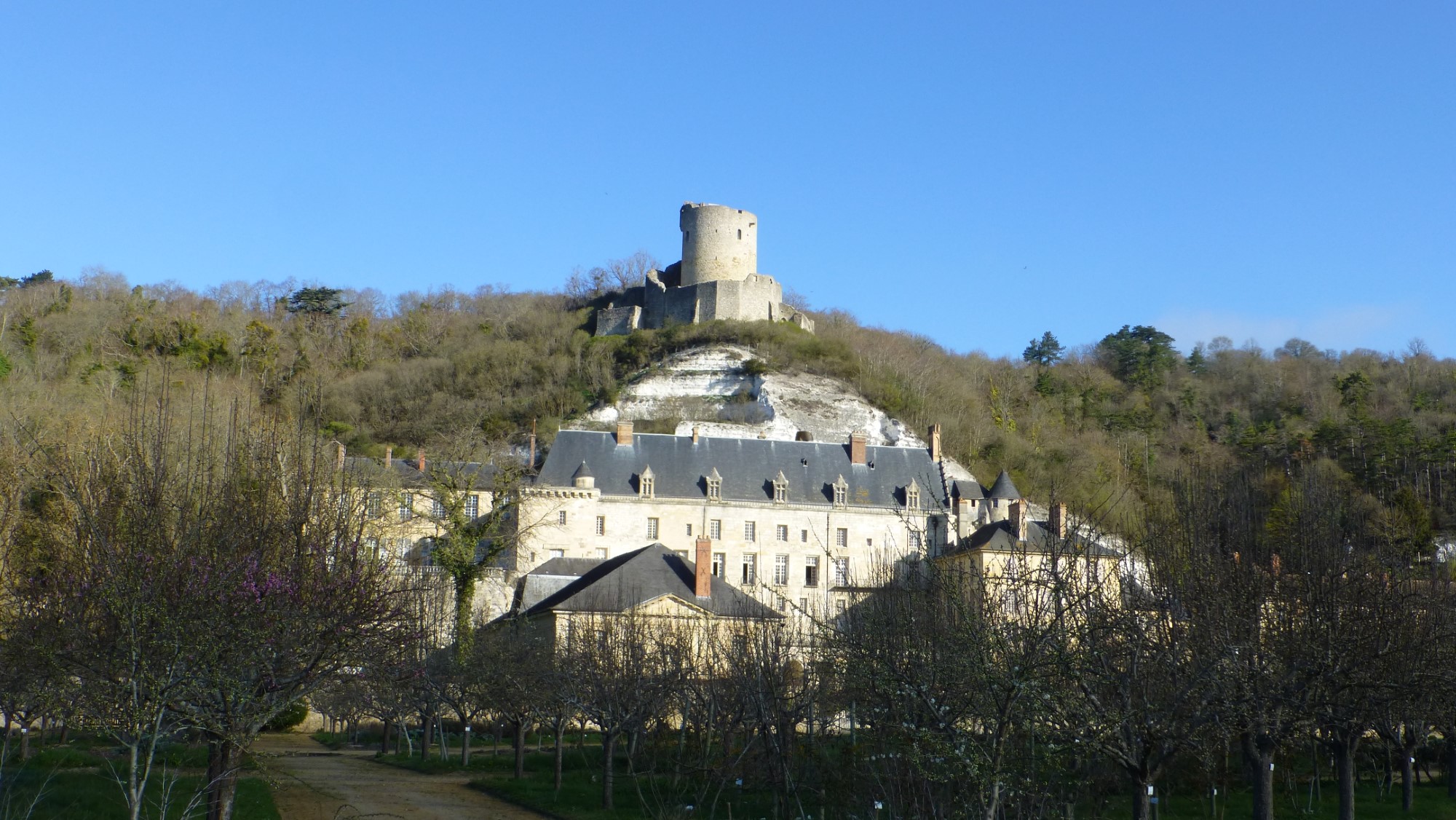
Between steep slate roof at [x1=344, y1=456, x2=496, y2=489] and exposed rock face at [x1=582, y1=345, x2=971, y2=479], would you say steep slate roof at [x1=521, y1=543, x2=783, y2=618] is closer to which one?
steep slate roof at [x1=344, y1=456, x2=496, y2=489]

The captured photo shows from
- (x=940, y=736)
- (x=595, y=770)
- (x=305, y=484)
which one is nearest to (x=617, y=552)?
(x=595, y=770)

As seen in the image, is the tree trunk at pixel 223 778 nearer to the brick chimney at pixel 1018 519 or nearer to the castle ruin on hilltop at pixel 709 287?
the brick chimney at pixel 1018 519

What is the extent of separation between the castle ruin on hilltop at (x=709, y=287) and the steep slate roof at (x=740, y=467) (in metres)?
24.9

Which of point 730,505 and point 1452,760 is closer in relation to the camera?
point 1452,760

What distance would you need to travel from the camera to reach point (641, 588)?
32.2m

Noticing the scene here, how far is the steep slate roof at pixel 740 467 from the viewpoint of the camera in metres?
48.4

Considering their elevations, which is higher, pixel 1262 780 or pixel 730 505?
pixel 730 505

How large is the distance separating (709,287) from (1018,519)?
34737 mm

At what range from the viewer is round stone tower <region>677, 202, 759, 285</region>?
3123 inches

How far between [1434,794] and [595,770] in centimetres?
1570

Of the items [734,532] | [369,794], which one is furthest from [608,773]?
[734,532]

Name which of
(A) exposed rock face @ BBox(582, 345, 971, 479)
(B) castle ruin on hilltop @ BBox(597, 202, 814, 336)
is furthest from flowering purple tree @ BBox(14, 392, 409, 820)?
(B) castle ruin on hilltop @ BBox(597, 202, 814, 336)

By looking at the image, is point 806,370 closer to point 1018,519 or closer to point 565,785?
point 1018,519

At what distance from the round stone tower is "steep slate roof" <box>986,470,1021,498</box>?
3086 centimetres
